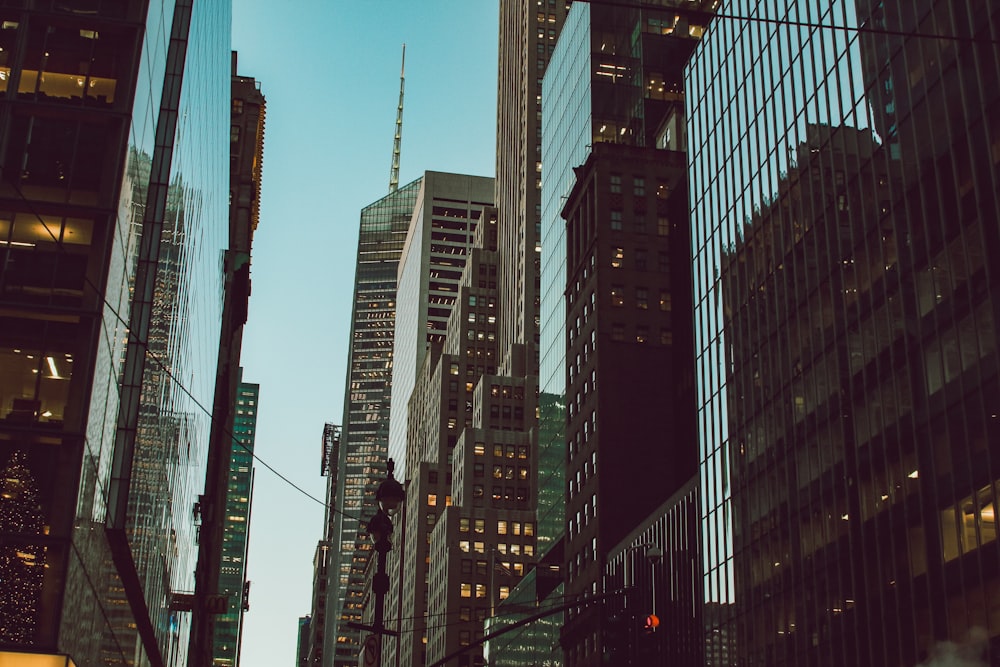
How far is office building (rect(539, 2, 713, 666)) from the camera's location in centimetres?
10612

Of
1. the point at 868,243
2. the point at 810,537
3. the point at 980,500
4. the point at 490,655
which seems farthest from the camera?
the point at 490,655

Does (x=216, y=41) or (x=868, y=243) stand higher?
(x=216, y=41)

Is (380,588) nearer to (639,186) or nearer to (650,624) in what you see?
(650,624)

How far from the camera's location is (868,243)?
2226 inches

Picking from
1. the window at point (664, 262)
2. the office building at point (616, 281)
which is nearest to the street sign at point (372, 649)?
the office building at point (616, 281)

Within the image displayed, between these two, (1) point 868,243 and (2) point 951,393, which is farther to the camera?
(1) point 868,243

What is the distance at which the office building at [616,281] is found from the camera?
106125 millimetres

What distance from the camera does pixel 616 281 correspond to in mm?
114188

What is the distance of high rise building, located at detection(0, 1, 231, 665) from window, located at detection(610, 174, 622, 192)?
7672cm

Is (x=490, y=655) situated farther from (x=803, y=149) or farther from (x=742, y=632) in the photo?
(x=803, y=149)

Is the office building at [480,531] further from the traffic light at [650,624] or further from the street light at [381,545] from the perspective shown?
the street light at [381,545]

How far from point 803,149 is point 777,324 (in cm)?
1003

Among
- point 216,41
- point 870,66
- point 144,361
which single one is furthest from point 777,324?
point 144,361

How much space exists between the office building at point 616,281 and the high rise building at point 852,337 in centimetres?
2584
